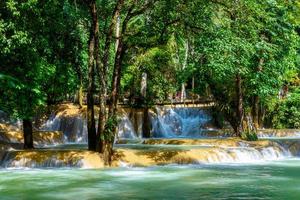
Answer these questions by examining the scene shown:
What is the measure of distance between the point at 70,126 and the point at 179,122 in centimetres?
775

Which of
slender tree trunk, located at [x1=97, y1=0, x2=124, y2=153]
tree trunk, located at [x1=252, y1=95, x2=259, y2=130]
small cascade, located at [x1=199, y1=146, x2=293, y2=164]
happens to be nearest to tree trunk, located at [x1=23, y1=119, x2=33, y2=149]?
slender tree trunk, located at [x1=97, y1=0, x2=124, y2=153]

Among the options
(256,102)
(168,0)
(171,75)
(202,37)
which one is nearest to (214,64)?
(202,37)

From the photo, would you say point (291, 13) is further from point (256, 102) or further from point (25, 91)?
point (25, 91)

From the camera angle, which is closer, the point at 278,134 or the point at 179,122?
the point at 278,134

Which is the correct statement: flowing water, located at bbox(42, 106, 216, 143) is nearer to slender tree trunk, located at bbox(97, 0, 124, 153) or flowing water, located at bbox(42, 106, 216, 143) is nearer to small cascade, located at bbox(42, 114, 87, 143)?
small cascade, located at bbox(42, 114, 87, 143)

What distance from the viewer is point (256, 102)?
33.8m

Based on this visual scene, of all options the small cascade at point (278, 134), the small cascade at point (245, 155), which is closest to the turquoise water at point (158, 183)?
the small cascade at point (245, 155)

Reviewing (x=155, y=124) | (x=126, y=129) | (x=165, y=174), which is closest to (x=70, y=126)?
(x=126, y=129)

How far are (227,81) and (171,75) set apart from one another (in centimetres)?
880

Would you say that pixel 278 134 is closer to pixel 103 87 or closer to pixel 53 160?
pixel 103 87

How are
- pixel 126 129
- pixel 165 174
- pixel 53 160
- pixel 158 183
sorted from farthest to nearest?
pixel 126 129
pixel 53 160
pixel 165 174
pixel 158 183

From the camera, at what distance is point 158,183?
1379cm

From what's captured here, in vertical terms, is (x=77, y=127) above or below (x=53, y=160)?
above

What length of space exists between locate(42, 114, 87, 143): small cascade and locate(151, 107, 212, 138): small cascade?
4906 mm
